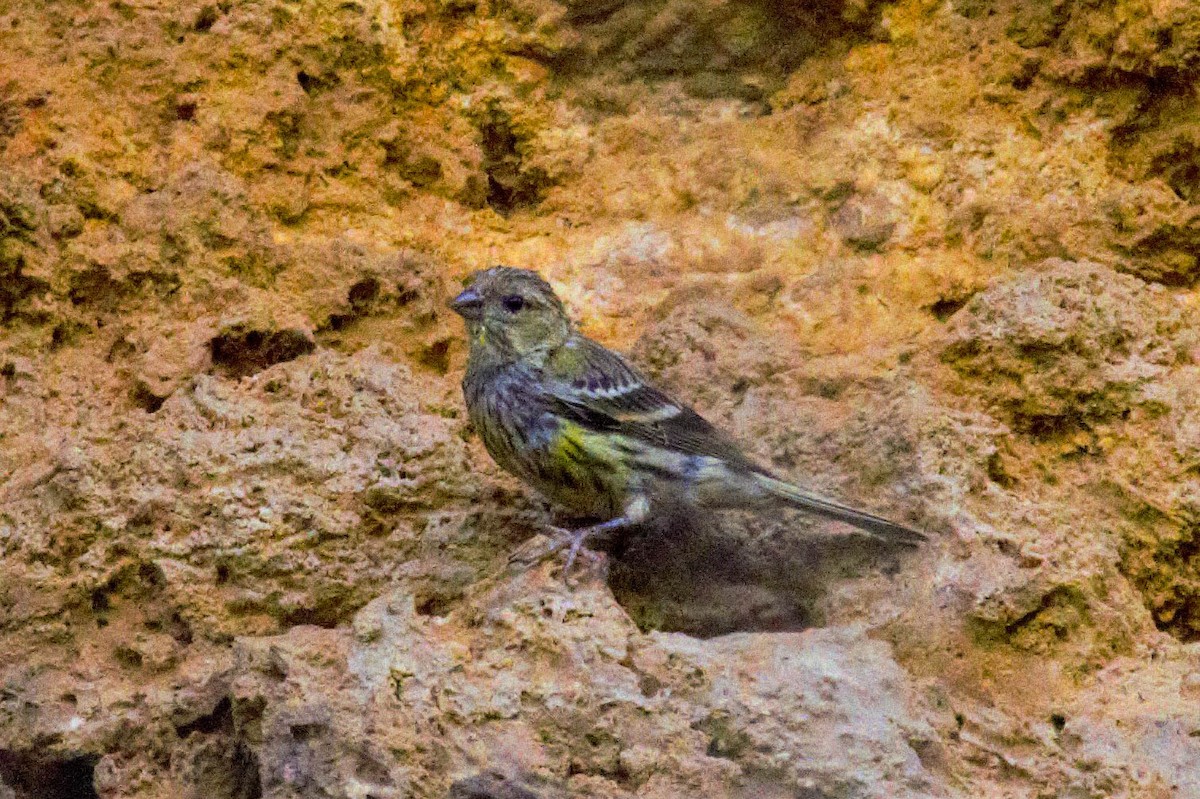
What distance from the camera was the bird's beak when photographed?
462 centimetres

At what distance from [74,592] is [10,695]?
0.30 metres

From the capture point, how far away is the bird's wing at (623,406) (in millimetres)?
4535

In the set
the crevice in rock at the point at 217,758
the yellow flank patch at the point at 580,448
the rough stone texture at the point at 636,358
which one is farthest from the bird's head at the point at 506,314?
the crevice in rock at the point at 217,758

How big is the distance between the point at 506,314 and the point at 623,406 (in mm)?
469

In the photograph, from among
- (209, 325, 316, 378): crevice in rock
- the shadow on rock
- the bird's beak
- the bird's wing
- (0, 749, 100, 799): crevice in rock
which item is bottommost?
(0, 749, 100, 799): crevice in rock

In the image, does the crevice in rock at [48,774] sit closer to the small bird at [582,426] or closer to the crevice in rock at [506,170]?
the small bird at [582,426]

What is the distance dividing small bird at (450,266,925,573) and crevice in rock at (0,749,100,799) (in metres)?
1.41

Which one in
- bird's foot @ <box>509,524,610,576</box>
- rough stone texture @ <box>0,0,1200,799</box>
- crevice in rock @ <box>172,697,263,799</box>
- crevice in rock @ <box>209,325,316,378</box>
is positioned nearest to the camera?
rough stone texture @ <box>0,0,1200,799</box>

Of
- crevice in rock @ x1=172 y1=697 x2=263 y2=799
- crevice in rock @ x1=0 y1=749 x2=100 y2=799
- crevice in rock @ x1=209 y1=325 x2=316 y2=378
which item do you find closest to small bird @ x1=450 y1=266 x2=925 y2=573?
crevice in rock @ x1=209 y1=325 x2=316 y2=378

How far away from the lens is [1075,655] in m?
3.90

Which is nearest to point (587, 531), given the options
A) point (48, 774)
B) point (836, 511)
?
point (836, 511)

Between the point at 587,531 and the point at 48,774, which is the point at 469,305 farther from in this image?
the point at 48,774

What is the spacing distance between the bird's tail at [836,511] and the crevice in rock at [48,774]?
76.4 inches

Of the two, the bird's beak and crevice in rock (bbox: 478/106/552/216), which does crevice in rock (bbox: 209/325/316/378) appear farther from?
crevice in rock (bbox: 478/106/552/216)
